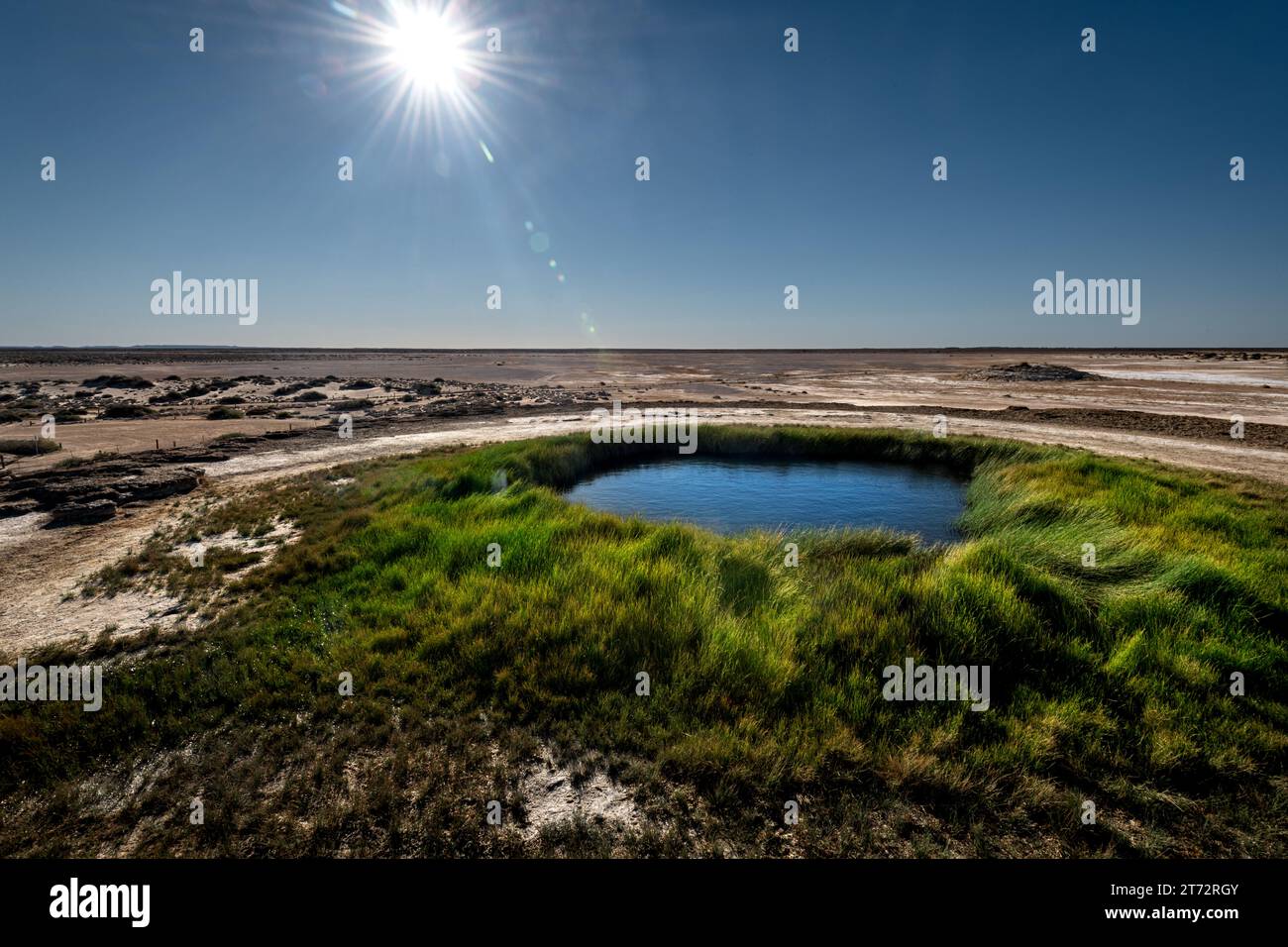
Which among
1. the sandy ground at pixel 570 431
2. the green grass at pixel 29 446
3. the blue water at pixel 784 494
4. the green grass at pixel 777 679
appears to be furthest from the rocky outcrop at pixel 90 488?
the blue water at pixel 784 494

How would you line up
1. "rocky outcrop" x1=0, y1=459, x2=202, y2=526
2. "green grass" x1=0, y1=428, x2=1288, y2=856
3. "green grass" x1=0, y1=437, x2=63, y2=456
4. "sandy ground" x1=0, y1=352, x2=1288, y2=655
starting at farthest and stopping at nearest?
"green grass" x1=0, y1=437, x2=63, y2=456 < "rocky outcrop" x1=0, y1=459, x2=202, y2=526 < "sandy ground" x1=0, y1=352, x2=1288, y2=655 < "green grass" x1=0, y1=428, x2=1288, y2=856

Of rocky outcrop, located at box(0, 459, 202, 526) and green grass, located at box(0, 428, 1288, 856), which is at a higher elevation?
rocky outcrop, located at box(0, 459, 202, 526)

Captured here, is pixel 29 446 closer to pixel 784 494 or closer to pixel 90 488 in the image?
pixel 90 488

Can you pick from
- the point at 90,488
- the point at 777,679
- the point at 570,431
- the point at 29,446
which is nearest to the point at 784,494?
the point at 777,679

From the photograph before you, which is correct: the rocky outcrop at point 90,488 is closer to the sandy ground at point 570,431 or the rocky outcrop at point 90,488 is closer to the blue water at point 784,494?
the sandy ground at point 570,431

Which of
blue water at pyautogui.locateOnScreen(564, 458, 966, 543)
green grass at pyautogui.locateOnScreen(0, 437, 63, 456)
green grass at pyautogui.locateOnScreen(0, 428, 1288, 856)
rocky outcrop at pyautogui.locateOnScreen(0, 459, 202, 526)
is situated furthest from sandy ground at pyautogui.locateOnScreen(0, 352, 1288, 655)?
blue water at pyautogui.locateOnScreen(564, 458, 966, 543)

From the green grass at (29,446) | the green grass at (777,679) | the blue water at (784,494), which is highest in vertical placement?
the green grass at (29,446)

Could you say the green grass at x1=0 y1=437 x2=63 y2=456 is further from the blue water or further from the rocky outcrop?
the blue water
